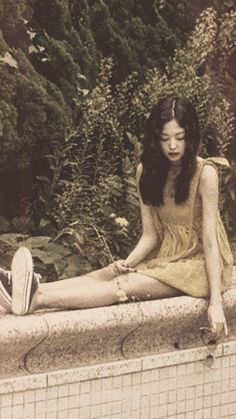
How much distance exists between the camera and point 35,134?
6598 millimetres

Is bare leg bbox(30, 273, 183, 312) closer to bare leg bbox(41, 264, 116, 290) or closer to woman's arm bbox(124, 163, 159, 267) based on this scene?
bare leg bbox(41, 264, 116, 290)

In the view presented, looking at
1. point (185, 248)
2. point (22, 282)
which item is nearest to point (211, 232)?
point (185, 248)

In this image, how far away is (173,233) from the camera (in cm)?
550

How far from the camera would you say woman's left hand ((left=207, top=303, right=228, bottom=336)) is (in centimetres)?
520

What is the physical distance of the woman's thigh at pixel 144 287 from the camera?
5254 mm

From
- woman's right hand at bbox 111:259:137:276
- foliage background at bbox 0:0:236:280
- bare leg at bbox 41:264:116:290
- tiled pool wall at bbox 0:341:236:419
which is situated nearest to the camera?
tiled pool wall at bbox 0:341:236:419

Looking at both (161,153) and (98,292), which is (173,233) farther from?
(98,292)

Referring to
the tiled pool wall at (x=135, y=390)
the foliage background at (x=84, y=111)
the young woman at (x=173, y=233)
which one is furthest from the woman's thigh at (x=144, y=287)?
→ the foliage background at (x=84, y=111)

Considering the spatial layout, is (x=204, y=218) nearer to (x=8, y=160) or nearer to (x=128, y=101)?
(x=8, y=160)

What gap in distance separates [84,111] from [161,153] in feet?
5.06

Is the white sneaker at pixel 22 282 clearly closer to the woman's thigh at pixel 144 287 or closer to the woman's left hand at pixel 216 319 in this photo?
the woman's thigh at pixel 144 287

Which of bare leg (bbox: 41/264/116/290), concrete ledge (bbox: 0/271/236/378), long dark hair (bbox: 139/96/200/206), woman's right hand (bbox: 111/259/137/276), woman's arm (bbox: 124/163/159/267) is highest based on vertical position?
long dark hair (bbox: 139/96/200/206)

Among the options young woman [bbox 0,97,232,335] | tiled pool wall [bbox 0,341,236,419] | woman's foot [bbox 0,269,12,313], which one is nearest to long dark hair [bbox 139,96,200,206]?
young woman [bbox 0,97,232,335]

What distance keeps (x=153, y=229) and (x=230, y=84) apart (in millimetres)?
2655
